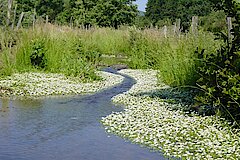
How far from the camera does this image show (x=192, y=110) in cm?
991

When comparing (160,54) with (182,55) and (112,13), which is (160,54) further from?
(112,13)

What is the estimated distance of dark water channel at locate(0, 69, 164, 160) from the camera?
6.64 metres

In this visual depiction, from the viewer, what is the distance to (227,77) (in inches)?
329

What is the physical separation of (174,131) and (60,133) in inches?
80.7

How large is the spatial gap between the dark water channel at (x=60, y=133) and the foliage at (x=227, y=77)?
2146mm

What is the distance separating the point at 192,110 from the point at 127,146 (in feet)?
10.5

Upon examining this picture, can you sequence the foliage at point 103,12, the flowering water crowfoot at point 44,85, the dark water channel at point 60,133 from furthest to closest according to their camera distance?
the foliage at point 103,12 < the flowering water crowfoot at point 44,85 < the dark water channel at point 60,133

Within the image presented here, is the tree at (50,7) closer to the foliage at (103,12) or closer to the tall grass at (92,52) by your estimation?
the foliage at (103,12)

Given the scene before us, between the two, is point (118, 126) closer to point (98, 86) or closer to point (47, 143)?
point (47, 143)

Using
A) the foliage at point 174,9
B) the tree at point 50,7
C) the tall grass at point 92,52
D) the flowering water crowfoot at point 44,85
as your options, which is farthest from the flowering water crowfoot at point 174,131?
the foliage at point 174,9

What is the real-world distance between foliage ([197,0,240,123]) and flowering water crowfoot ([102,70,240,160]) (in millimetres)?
370

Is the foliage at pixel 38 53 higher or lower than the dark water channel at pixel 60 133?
higher

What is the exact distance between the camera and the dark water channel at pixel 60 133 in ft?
21.8

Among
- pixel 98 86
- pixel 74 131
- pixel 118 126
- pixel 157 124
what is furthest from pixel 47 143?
pixel 98 86
